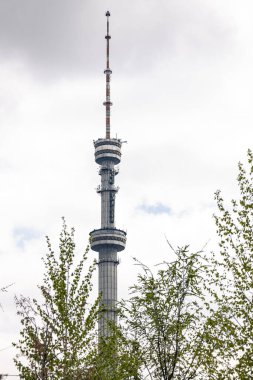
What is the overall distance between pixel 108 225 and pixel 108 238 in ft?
23.0

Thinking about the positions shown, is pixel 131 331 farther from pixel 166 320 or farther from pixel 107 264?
pixel 107 264

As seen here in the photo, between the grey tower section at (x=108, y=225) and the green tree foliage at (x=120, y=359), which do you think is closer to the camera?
the green tree foliage at (x=120, y=359)

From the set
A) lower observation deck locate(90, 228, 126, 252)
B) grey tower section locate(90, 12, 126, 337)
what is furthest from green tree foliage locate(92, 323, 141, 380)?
lower observation deck locate(90, 228, 126, 252)

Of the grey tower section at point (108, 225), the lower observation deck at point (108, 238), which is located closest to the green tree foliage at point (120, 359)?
the grey tower section at point (108, 225)

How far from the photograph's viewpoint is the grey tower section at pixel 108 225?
17025 cm

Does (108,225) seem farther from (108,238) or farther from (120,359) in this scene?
(120,359)

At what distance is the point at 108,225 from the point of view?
17625 cm

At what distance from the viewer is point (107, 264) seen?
172 meters

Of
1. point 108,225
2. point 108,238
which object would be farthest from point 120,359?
point 108,225

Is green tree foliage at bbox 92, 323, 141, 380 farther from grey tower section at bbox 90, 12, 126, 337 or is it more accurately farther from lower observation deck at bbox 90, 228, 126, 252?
Result: lower observation deck at bbox 90, 228, 126, 252

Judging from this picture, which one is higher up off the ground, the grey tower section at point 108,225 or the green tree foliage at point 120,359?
the grey tower section at point 108,225

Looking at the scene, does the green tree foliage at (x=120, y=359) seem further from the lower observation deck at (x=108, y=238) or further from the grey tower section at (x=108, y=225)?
the lower observation deck at (x=108, y=238)

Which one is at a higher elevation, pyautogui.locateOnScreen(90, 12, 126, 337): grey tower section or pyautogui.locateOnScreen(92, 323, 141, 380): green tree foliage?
pyautogui.locateOnScreen(90, 12, 126, 337): grey tower section

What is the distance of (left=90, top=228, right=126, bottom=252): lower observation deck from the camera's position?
16988cm
